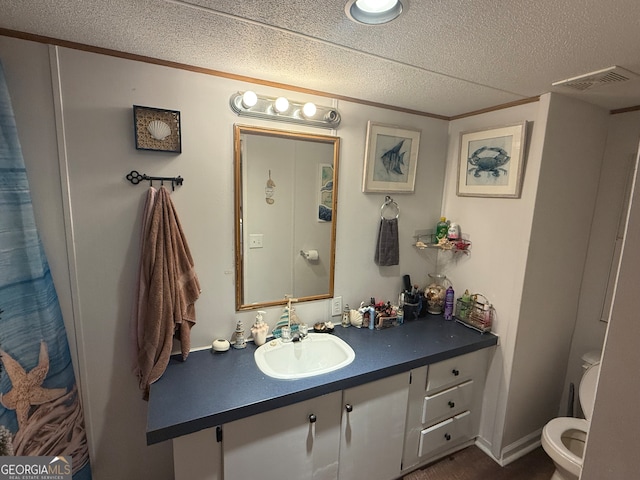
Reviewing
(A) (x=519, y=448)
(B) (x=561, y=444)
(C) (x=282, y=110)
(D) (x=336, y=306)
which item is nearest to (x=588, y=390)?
(B) (x=561, y=444)

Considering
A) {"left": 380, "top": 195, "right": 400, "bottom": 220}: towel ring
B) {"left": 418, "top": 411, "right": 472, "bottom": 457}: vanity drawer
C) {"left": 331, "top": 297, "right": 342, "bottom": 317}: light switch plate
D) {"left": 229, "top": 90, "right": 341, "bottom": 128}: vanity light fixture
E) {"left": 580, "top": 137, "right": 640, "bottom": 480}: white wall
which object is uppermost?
{"left": 229, "top": 90, "right": 341, "bottom": 128}: vanity light fixture

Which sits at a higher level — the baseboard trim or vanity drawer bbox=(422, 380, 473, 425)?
vanity drawer bbox=(422, 380, 473, 425)

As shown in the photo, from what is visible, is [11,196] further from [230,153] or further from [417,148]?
[417,148]

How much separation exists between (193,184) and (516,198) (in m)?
1.79

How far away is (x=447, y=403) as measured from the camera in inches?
72.1

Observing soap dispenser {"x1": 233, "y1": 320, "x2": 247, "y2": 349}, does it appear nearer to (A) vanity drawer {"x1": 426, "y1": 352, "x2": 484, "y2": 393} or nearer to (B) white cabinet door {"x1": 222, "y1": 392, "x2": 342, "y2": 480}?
(B) white cabinet door {"x1": 222, "y1": 392, "x2": 342, "y2": 480}

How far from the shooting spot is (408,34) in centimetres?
106

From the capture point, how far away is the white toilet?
1.51 metres

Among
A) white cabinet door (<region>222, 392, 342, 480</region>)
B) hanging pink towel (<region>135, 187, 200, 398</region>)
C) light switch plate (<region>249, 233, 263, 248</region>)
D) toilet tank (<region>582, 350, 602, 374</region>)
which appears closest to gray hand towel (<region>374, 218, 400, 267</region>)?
light switch plate (<region>249, 233, 263, 248</region>)

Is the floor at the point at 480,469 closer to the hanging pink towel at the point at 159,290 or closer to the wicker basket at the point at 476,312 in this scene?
the wicker basket at the point at 476,312

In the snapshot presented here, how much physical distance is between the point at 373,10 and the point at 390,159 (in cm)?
109

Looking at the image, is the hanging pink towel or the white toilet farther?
the white toilet

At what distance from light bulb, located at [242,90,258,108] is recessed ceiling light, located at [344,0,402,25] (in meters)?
0.66

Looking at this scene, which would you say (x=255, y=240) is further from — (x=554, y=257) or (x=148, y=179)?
(x=554, y=257)
